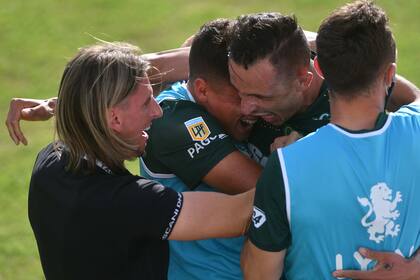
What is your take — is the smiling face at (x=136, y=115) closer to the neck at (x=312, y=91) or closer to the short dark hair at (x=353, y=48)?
the neck at (x=312, y=91)

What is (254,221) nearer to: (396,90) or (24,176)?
(396,90)

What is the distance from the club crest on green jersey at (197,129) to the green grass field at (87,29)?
4344 millimetres

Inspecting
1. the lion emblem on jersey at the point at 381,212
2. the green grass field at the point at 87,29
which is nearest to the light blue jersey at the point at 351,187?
the lion emblem on jersey at the point at 381,212

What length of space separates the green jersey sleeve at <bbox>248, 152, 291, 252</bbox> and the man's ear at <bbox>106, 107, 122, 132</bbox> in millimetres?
693

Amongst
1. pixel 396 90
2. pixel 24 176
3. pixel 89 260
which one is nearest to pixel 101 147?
pixel 89 260

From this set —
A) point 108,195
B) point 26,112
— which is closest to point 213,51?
point 108,195

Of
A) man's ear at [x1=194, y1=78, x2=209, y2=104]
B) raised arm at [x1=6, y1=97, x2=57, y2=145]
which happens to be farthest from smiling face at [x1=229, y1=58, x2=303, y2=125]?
raised arm at [x1=6, y1=97, x2=57, y2=145]

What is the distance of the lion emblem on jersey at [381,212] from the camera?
2.89 metres

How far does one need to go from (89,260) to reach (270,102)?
3.45 ft

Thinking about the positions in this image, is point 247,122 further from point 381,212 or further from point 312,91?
point 381,212

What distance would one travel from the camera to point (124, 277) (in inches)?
133

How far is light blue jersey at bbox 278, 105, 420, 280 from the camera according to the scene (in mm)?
2863

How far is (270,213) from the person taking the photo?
9.68 feet

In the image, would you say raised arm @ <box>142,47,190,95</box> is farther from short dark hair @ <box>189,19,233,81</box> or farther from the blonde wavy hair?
the blonde wavy hair
